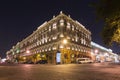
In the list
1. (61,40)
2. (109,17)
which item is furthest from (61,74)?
(61,40)

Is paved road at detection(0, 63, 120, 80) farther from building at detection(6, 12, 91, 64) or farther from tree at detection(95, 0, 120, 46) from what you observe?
building at detection(6, 12, 91, 64)

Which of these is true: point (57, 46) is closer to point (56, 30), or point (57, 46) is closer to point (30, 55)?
point (56, 30)

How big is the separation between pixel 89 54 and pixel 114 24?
8680 centimetres

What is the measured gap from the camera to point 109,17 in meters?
12.6

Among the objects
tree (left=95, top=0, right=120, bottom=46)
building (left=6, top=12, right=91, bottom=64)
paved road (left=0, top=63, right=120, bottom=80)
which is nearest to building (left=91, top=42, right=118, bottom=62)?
building (left=6, top=12, right=91, bottom=64)

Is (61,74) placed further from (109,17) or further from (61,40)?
(61,40)

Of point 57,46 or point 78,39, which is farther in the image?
point 78,39

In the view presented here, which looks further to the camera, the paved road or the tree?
the paved road

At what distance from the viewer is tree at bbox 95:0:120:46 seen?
38.2 ft

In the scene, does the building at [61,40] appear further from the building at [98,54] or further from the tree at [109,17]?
the tree at [109,17]

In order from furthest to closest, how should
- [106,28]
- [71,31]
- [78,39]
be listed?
[78,39] < [71,31] < [106,28]

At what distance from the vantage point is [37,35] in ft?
319

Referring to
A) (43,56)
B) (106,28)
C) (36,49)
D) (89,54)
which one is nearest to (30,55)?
(36,49)

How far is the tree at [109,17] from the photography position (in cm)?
1163
